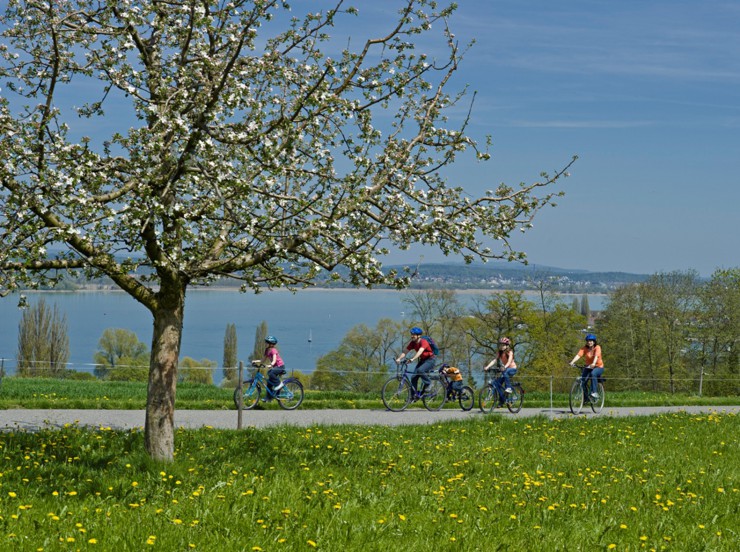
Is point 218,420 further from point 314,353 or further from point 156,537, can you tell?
point 314,353

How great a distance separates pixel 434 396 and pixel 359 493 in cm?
Answer: 1229

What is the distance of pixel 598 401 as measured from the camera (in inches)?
856

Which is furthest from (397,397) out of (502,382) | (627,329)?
(627,329)

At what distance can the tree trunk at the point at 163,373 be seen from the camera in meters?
9.79

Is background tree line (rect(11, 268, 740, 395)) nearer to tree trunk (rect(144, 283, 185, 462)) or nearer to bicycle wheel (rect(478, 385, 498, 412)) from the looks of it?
bicycle wheel (rect(478, 385, 498, 412))

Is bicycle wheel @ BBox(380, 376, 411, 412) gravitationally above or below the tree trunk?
below

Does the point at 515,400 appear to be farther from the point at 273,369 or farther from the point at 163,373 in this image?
the point at 163,373

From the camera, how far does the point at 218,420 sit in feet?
54.5

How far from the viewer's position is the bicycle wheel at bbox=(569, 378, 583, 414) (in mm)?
21047

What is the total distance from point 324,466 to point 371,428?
4.49 m

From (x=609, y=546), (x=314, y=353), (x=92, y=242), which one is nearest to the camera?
(x=609, y=546)

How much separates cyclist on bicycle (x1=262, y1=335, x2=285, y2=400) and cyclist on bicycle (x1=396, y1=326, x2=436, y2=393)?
2895mm

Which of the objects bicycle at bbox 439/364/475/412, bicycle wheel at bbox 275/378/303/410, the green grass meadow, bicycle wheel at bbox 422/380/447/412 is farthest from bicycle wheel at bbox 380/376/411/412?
the green grass meadow

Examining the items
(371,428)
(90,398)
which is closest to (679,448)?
(371,428)
